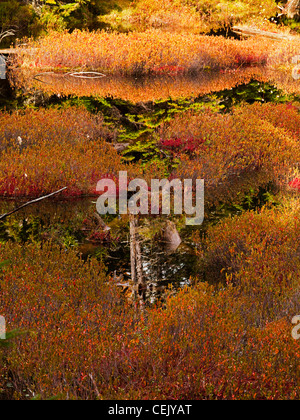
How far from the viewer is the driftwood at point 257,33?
2737 cm

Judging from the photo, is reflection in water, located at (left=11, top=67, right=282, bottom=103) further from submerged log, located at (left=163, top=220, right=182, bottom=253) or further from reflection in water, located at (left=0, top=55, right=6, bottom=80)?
submerged log, located at (left=163, top=220, right=182, bottom=253)

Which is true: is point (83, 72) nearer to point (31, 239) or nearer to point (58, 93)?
point (58, 93)

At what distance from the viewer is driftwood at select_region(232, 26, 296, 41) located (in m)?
27.4

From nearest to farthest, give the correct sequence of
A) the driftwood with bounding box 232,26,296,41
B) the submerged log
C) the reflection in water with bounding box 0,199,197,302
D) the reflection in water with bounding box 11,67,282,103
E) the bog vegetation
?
the bog vegetation, the reflection in water with bounding box 0,199,197,302, the submerged log, the reflection in water with bounding box 11,67,282,103, the driftwood with bounding box 232,26,296,41

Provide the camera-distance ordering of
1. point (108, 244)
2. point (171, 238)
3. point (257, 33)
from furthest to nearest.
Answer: point (257, 33)
point (171, 238)
point (108, 244)

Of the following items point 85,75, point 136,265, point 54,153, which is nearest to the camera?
point 136,265

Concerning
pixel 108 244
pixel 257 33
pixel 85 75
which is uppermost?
pixel 257 33

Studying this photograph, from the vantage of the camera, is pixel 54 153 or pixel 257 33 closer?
pixel 54 153

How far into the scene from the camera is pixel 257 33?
28297 mm

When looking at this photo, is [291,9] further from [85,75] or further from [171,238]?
[171,238]

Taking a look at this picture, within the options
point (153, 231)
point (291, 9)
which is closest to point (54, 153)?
point (153, 231)

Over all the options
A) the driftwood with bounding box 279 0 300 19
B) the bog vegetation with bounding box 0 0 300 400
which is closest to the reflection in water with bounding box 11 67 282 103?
the bog vegetation with bounding box 0 0 300 400

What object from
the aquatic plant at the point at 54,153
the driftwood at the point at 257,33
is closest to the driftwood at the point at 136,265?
the aquatic plant at the point at 54,153

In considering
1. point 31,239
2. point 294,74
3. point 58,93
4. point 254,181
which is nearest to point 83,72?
point 58,93
